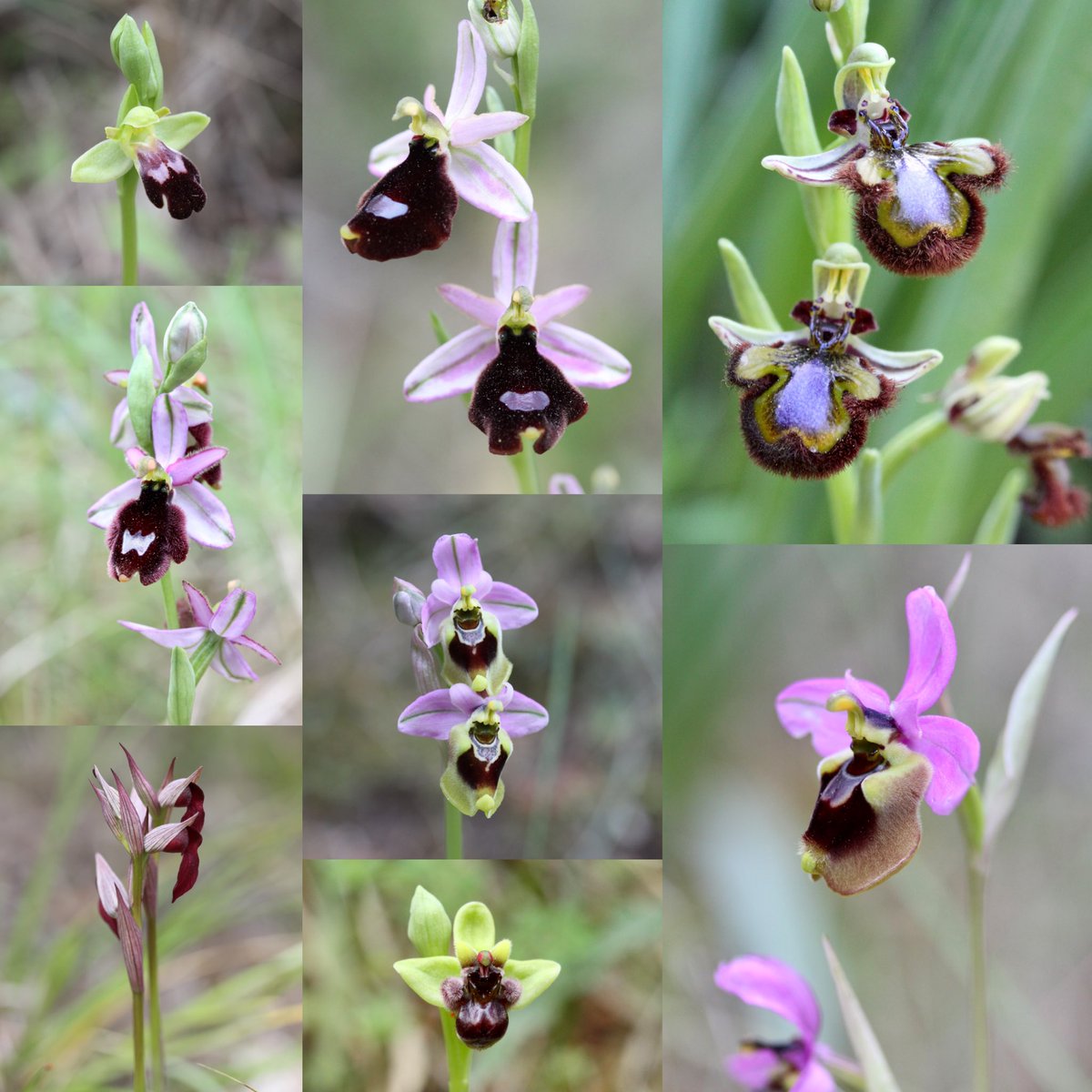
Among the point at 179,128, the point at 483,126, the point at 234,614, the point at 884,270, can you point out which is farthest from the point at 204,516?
the point at 884,270

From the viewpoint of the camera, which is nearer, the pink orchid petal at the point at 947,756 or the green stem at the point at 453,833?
the pink orchid petal at the point at 947,756

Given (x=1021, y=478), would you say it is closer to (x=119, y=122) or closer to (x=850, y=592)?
(x=850, y=592)

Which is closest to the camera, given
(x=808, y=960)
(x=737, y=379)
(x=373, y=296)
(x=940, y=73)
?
(x=737, y=379)

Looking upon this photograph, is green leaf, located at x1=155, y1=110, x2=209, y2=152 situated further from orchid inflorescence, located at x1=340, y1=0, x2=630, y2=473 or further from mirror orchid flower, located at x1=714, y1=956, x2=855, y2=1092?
mirror orchid flower, located at x1=714, y1=956, x2=855, y2=1092

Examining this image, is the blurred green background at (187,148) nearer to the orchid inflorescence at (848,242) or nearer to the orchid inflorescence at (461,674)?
the orchid inflorescence at (461,674)

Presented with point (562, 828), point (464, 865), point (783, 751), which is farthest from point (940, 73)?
point (464, 865)

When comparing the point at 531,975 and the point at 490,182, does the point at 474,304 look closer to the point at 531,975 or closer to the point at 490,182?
the point at 490,182

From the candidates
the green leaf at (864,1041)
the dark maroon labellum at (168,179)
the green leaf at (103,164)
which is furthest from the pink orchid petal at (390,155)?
the green leaf at (864,1041)
